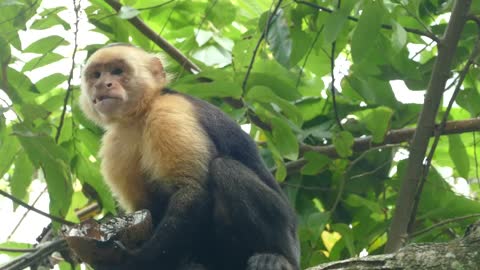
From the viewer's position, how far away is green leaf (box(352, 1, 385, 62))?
18.0 ft

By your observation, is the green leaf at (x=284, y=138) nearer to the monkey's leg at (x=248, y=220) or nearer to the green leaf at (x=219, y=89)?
the green leaf at (x=219, y=89)

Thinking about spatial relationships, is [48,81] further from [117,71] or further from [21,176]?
[21,176]

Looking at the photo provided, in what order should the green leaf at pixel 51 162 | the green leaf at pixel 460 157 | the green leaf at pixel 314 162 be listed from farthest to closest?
1. the green leaf at pixel 314 162
2. the green leaf at pixel 460 157
3. the green leaf at pixel 51 162

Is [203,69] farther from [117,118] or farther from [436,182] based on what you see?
[436,182]

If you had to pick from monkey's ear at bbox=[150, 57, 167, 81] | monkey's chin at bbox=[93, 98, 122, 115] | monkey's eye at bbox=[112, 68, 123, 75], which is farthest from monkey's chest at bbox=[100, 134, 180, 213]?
monkey's ear at bbox=[150, 57, 167, 81]

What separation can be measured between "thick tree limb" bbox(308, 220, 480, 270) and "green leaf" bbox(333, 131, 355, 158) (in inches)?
113

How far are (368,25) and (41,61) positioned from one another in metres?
2.55

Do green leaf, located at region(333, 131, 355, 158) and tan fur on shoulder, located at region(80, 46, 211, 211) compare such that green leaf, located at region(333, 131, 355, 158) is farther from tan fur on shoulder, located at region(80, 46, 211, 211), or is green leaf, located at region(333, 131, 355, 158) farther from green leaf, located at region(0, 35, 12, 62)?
green leaf, located at region(0, 35, 12, 62)

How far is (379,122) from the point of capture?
22.8 ft

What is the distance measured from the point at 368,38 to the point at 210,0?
242cm

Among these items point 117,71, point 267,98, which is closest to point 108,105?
point 117,71

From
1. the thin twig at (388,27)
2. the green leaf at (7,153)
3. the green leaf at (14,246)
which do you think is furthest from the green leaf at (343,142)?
the green leaf at (14,246)

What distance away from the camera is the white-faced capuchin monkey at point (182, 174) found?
5.86 meters

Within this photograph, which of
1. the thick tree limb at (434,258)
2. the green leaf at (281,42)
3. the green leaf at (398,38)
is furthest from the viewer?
the green leaf at (281,42)
